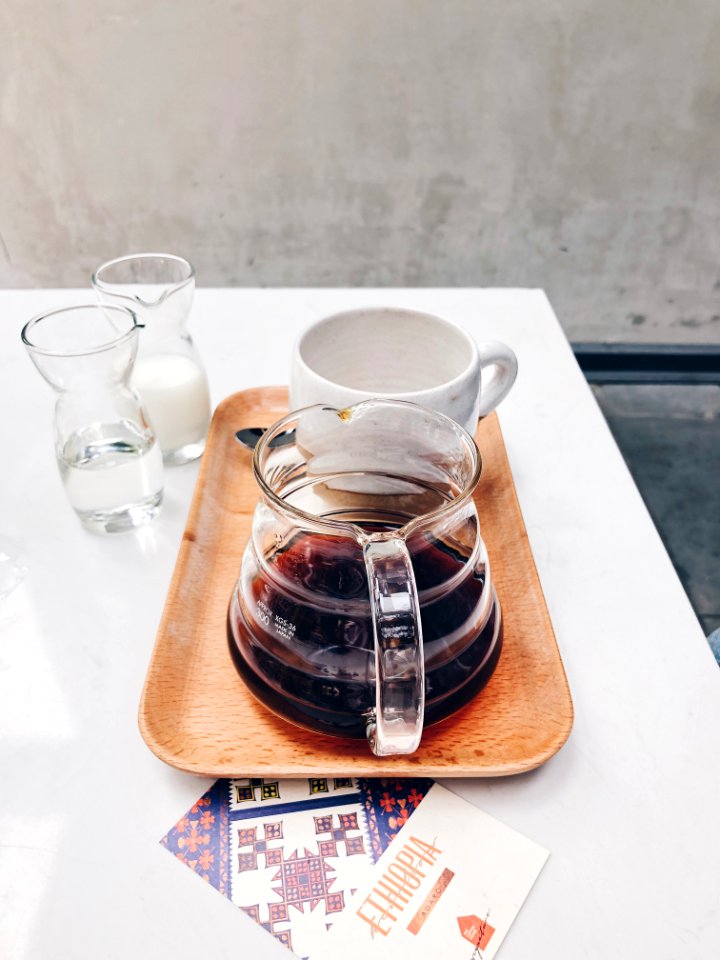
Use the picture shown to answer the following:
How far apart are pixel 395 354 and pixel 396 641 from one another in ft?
0.92

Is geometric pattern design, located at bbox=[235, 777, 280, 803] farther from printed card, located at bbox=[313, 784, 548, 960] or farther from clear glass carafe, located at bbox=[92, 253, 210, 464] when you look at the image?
clear glass carafe, located at bbox=[92, 253, 210, 464]


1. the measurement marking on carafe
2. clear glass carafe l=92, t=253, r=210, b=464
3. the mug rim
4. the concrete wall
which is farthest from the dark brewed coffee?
the concrete wall

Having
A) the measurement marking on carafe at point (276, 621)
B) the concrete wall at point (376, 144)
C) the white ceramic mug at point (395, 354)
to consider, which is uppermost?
the white ceramic mug at point (395, 354)

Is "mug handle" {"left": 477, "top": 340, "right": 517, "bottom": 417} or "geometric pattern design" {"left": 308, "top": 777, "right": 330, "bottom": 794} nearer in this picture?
"geometric pattern design" {"left": 308, "top": 777, "right": 330, "bottom": 794}

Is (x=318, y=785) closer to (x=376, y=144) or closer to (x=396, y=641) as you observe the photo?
(x=396, y=641)

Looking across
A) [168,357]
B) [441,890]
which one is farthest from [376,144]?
[441,890]

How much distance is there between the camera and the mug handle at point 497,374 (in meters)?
0.54

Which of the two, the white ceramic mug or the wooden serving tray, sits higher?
the white ceramic mug

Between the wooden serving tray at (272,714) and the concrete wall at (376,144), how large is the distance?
3.97 feet

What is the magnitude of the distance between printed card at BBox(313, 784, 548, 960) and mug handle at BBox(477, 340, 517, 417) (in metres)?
0.29

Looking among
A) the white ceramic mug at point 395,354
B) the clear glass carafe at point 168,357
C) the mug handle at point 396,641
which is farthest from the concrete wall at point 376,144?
the mug handle at point 396,641

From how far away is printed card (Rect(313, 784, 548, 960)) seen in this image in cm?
33

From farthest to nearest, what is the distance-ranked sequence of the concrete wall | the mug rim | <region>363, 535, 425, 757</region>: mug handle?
the concrete wall < the mug rim < <region>363, 535, 425, 757</region>: mug handle

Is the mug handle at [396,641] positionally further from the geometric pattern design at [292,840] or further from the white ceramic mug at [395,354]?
the white ceramic mug at [395,354]
